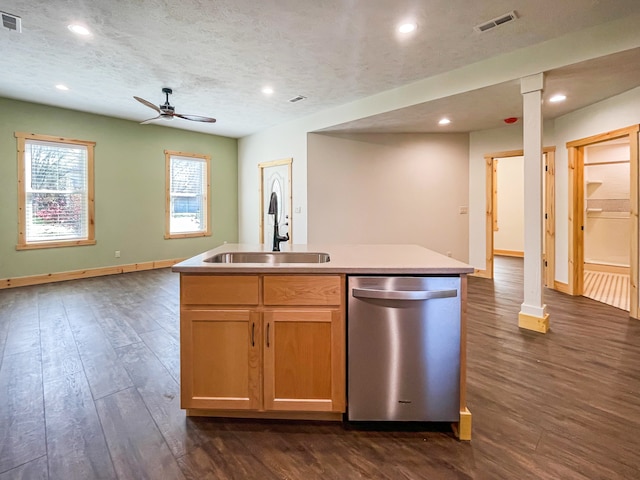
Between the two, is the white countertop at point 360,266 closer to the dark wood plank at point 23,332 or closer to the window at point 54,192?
the dark wood plank at point 23,332

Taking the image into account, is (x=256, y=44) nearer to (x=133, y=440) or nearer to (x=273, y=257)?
(x=273, y=257)

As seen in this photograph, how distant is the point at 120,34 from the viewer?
3150mm

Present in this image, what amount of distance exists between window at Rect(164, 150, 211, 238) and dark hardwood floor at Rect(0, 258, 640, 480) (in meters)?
3.87

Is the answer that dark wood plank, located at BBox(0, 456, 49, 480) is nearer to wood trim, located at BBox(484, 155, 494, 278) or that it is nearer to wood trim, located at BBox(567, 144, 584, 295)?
wood trim, located at BBox(567, 144, 584, 295)

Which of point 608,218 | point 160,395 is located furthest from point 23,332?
point 608,218

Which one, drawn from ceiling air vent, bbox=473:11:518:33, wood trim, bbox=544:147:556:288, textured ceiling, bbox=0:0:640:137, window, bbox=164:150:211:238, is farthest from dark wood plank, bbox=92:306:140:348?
wood trim, bbox=544:147:556:288

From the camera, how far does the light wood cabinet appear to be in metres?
1.75

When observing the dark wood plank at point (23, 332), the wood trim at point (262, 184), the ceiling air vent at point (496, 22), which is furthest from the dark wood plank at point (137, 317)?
the ceiling air vent at point (496, 22)

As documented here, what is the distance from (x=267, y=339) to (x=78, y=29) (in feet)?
11.0

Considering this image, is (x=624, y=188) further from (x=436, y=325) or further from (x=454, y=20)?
(x=436, y=325)

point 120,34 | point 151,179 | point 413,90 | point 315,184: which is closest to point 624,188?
point 413,90

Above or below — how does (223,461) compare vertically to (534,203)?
below

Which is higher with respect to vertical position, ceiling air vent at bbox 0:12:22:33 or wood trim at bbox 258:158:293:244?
ceiling air vent at bbox 0:12:22:33

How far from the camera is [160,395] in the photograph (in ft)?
6.98
